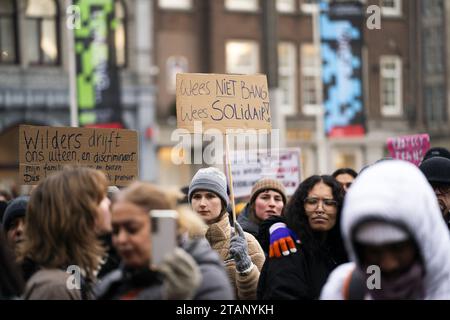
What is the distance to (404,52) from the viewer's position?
34.2 metres

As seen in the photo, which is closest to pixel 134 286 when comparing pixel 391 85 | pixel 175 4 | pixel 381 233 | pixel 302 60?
pixel 381 233

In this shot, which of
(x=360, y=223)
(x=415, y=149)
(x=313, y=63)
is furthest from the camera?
(x=313, y=63)

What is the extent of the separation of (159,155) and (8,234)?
75.9 ft

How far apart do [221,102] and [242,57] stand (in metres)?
24.0

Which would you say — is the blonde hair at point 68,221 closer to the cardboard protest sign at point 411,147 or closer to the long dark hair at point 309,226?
the long dark hair at point 309,226

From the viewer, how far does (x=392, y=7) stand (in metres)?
34.1

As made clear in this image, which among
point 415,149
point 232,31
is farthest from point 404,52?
point 415,149

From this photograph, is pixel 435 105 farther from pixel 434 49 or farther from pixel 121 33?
pixel 121 33

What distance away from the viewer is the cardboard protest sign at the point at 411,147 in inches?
411

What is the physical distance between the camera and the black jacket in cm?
513

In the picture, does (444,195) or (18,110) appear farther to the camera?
(18,110)

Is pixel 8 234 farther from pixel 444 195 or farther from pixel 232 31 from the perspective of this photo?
pixel 232 31

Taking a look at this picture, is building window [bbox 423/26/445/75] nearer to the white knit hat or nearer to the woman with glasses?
the woman with glasses

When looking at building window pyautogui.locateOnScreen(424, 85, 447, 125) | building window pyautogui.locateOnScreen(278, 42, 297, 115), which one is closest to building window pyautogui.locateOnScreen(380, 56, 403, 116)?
building window pyautogui.locateOnScreen(424, 85, 447, 125)
